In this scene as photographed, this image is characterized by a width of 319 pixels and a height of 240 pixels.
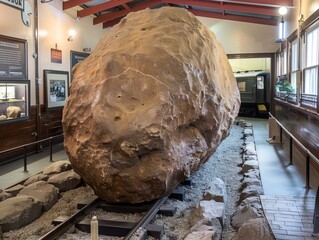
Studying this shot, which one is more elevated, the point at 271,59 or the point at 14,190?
the point at 271,59

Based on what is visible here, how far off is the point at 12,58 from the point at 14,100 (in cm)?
87

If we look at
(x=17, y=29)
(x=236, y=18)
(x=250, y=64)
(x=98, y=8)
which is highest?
(x=236, y=18)

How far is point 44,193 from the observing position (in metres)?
4.28

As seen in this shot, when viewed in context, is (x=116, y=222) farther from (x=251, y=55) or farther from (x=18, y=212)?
(x=251, y=55)

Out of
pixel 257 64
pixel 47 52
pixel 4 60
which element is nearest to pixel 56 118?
pixel 47 52

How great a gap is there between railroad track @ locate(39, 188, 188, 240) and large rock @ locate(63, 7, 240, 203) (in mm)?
118

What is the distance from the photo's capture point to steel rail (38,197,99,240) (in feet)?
10.2

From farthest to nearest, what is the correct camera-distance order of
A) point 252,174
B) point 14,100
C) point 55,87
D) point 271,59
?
point 271,59, point 55,87, point 14,100, point 252,174

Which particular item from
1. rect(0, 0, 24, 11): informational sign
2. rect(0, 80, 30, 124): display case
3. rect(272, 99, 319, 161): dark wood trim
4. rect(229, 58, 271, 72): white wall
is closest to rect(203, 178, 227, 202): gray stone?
A: rect(272, 99, 319, 161): dark wood trim

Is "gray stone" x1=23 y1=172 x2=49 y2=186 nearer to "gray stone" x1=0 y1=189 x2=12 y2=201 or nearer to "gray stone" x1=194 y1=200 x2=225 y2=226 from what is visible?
"gray stone" x1=0 y1=189 x2=12 y2=201

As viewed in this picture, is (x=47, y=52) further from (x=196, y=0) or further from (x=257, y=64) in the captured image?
(x=257, y=64)

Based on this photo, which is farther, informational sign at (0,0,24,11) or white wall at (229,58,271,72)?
white wall at (229,58,271,72)

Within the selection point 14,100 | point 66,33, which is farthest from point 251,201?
point 66,33

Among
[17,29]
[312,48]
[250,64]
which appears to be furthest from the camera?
[250,64]
